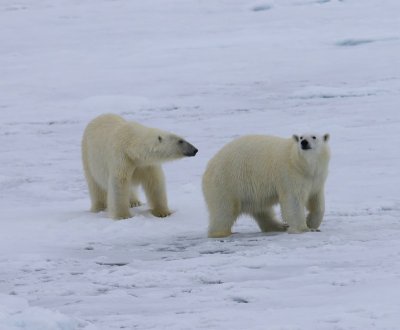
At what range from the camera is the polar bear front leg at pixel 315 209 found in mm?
5840

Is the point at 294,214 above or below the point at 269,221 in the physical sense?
above

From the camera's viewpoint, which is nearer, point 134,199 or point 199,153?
point 134,199

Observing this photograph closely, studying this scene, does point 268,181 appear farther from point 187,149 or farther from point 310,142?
point 187,149

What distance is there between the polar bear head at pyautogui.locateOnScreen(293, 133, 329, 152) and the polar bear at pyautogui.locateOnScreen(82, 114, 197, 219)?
1443 millimetres

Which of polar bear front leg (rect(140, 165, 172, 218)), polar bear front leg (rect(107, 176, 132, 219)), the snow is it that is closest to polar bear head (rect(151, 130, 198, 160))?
polar bear front leg (rect(140, 165, 172, 218))

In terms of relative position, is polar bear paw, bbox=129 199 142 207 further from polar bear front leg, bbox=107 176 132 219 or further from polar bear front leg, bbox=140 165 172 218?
polar bear front leg, bbox=107 176 132 219

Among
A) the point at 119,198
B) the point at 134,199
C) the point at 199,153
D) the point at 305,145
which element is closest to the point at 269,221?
the point at 305,145

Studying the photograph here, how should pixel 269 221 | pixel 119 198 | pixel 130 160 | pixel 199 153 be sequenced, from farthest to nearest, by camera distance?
1. pixel 199 153
2. pixel 130 160
3. pixel 119 198
4. pixel 269 221

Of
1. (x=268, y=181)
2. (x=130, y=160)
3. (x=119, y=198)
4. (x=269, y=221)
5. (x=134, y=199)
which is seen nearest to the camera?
(x=268, y=181)

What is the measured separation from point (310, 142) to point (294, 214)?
0.46 metres

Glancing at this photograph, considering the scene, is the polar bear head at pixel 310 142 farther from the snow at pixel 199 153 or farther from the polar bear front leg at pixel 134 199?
the polar bear front leg at pixel 134 199

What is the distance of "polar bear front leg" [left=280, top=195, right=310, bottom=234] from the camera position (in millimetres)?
5625

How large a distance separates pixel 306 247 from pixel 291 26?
14066mm

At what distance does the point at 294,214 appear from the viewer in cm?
563
